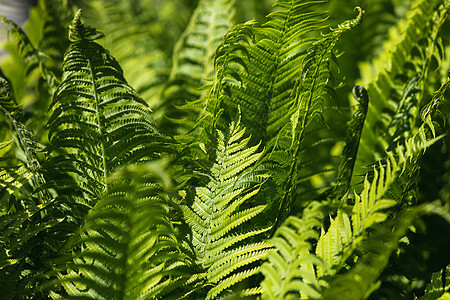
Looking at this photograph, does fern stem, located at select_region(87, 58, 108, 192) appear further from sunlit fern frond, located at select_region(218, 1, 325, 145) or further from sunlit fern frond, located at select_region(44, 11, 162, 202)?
sunlit fern frond, located at select_region(218, 1, 325, 145)

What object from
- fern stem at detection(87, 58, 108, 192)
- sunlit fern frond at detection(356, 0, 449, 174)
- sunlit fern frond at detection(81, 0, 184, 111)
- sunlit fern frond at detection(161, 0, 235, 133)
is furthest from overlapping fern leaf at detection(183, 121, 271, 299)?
sunlit fern frond at detection(81, 0, 184, 111)

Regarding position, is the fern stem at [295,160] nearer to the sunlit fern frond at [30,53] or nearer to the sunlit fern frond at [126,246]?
the sunlit fern frond at [126,246]

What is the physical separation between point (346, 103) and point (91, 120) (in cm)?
67

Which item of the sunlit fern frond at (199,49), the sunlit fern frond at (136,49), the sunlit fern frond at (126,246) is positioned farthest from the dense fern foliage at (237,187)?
the sunlit fern frond at (136,49)

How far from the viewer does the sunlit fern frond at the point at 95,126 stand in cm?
58

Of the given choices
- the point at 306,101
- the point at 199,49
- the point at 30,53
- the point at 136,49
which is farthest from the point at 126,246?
the point at 136,49

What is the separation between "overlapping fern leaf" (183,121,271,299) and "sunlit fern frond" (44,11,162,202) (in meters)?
0.09

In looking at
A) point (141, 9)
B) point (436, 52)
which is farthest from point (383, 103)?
point (141, 9)

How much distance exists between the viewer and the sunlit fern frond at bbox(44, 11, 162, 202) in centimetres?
58

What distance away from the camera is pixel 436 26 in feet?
2.25

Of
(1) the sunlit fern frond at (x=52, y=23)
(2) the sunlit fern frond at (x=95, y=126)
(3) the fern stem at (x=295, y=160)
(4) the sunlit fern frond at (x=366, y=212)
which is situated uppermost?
(1) the sunlit fern frond at (x=52, y=23)

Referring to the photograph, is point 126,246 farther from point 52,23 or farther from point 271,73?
point 52,23

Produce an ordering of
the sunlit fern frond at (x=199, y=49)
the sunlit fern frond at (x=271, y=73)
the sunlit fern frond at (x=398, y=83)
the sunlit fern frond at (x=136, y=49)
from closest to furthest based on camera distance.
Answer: the sunlit fern frond at (x=271, y=73) → the sunlit fern frond at (x=398, y=83) → the sunlit fern frond at (x=199, y=49) → the sunlit fern frond at (x=136, y=49)

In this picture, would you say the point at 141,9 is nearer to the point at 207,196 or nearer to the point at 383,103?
the point at 383,103
